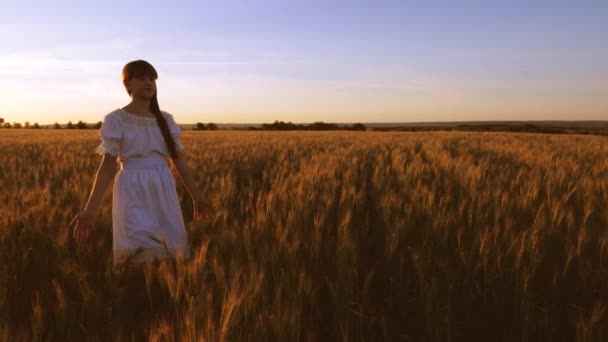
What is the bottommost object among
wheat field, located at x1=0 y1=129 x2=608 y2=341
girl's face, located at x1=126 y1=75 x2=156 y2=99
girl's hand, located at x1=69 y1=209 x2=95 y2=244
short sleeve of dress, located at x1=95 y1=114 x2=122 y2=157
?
wheat field, located at x1=0 y1=129 x2=608 y2=341

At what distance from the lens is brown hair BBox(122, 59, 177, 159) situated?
2.07 m

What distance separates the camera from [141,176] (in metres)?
2.08

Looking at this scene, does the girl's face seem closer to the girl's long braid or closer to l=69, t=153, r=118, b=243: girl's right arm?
the girl's long braid

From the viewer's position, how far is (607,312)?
4.57 feet

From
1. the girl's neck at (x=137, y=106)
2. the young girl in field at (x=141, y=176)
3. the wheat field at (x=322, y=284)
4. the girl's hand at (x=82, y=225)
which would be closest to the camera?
the wheat field at (x=322, y=284)

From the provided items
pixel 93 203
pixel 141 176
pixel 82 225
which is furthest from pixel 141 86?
pixel 82 225

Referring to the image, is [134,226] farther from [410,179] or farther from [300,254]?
[410,179]

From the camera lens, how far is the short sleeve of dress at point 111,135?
2021mm

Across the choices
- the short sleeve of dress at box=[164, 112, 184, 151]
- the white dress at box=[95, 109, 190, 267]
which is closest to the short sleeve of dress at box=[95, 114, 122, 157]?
the white dress at box=[95, 109, 190, 267]

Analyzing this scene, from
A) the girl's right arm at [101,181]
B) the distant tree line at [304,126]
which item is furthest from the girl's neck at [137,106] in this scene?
the distant tree line at [304,126]

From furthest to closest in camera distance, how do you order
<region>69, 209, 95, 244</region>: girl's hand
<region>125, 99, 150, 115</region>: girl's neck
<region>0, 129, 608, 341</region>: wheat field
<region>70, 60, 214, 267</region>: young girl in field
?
<region>125, 99, 150, 115</region>: girl's neck < <region>70, 60, 214, 267</region>: young girl in field < <region>69, 209, 95, 244</region>: girl's hand < <region>0, 129, 608, 341</region>: wheat field

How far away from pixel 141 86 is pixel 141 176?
0.41m

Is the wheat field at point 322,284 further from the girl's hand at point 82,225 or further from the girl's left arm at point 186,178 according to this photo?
the girl's left arm at point 186,178

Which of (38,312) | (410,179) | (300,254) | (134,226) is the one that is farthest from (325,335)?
(410,179)
